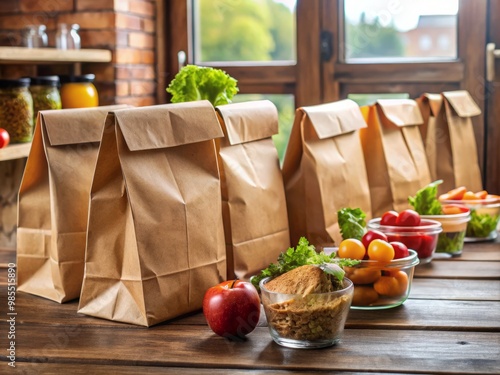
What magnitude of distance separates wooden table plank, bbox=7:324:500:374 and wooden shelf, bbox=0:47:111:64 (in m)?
1.12

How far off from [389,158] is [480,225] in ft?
0.98

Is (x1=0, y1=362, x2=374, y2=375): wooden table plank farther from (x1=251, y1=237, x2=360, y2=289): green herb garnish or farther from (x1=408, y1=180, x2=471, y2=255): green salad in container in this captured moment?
(x1=408, y1=180, x2=471, y2=255): green salad in container

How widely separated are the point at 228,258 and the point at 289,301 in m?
0.38

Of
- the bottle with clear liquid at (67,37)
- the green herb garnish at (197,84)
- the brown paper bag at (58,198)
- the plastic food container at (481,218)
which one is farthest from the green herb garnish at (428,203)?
the bottle with clear liquid at (67,37)

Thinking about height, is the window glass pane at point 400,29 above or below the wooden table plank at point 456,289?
above

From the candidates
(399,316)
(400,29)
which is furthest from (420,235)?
(400,29)

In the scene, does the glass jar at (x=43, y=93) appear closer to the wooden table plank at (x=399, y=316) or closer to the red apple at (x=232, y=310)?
the wooden table plank at (x=399, y=316)

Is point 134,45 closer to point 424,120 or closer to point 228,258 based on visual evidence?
point 424,120

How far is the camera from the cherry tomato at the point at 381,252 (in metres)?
1.44

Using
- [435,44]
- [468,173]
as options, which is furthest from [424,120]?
[435,44]

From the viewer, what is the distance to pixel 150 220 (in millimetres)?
1332

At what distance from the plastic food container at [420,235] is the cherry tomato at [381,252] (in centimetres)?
29

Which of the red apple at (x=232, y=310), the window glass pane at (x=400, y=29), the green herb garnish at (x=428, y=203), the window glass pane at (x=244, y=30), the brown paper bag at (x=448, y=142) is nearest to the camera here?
the red apple at (x=232, y=310)

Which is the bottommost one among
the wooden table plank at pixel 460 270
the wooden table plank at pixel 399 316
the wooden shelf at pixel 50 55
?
the wooden table plank at pixel 399 316
